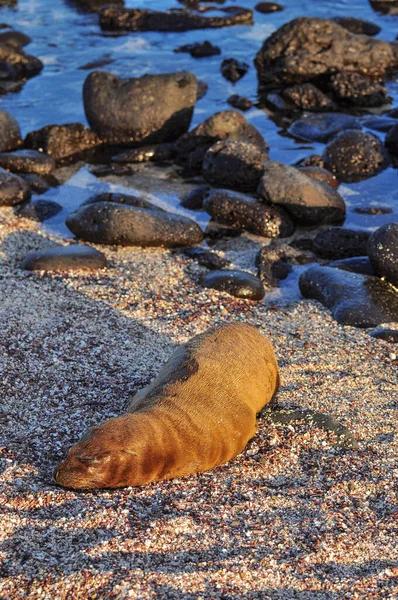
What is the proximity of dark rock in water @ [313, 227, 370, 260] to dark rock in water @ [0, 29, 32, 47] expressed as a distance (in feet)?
38.4

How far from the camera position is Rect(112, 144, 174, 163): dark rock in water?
1305cm

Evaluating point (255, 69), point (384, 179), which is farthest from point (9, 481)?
point (255, 69)

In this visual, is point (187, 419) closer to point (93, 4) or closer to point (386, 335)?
point (386, 335)

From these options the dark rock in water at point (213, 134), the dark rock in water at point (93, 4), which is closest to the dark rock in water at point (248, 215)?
the dark rock in water at point (213, 134)

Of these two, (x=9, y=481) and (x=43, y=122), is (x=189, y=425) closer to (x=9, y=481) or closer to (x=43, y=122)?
(x=9, y=481)

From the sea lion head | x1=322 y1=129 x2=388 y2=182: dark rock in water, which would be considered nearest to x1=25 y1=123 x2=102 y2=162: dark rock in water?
x1=322 y1=129 x2=388 y2=182: dark rock in water

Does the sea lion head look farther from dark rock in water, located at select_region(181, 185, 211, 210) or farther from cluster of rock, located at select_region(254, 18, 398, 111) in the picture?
cluster of rock, located at select_region(254, 18, 398, 111)

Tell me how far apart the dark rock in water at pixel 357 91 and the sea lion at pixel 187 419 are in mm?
10170

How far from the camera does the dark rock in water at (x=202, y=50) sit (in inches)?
733

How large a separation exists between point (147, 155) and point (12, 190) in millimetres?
2756

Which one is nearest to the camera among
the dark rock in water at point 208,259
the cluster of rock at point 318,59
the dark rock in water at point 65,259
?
the dark rock in water at point 65,259

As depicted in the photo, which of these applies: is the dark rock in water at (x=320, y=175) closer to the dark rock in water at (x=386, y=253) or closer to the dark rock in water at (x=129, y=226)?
the dark rock in water at (x=129, y=226)

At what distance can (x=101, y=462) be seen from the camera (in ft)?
15.9

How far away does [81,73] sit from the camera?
17.4 m
